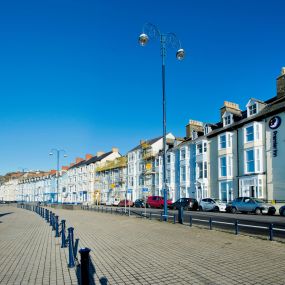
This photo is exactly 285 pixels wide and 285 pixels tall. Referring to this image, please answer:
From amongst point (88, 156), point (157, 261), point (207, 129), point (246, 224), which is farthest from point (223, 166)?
point (88, 156)

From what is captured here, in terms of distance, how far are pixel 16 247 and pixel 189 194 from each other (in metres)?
36.6

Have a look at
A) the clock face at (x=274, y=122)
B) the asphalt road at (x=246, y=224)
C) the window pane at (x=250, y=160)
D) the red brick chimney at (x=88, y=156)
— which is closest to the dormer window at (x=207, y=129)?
the window pane at (x=250, y=160)

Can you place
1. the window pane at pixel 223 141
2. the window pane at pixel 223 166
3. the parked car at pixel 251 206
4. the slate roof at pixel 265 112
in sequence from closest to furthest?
the parked car at pixel 251 206, the slate roof at pixel 265 112, the window pane at pixel 223 166, the window pane at pixel 223 141

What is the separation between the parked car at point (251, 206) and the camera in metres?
28.6

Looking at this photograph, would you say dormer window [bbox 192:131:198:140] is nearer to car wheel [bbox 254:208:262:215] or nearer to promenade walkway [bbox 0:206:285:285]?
car wheel [bbox 254:208:262:215]

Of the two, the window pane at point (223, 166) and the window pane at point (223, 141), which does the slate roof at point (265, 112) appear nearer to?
the window pane at point (223, 141)

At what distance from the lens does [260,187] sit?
3409 centimetres

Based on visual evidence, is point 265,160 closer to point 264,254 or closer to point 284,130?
point 284,130

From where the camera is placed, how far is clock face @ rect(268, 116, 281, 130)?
32.9 metres

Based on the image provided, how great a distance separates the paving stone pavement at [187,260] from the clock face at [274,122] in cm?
2226

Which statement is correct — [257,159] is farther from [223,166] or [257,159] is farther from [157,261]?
[157,261]

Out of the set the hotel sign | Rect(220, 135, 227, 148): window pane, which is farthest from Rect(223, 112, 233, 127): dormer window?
the hotel sign

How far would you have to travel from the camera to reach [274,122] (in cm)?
3353

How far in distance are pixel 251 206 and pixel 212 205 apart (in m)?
5.89
